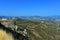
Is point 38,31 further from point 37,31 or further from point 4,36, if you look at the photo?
point 4,36

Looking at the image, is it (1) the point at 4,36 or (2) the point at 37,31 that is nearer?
(1) the point at 4,36

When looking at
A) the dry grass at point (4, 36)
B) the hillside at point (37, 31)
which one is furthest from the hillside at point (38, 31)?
the dry grass at point (4, 36)

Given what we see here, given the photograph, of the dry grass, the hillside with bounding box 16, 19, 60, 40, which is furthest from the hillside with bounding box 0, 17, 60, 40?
the dry grass

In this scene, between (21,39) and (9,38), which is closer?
(9,38)

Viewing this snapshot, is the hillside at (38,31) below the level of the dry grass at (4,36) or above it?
below

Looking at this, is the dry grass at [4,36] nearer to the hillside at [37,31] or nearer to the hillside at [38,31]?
the hillside at [37,31]

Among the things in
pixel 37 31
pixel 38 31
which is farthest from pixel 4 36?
pixel 38 31

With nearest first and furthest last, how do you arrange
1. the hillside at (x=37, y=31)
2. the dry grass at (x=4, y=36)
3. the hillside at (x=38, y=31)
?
the dry grass at (x=4, y=36)
the hillside at (x=37, y=31)
the hillside at (x=38, y=31)

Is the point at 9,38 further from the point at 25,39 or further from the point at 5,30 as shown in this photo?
the point at 25,39

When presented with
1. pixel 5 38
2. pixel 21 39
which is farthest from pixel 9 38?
pixel 21 39

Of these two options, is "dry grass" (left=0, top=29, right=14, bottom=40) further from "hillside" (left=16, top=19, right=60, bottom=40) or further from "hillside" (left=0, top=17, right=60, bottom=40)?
"hillside" (left=16, top=19, right=60, bottom=40)
